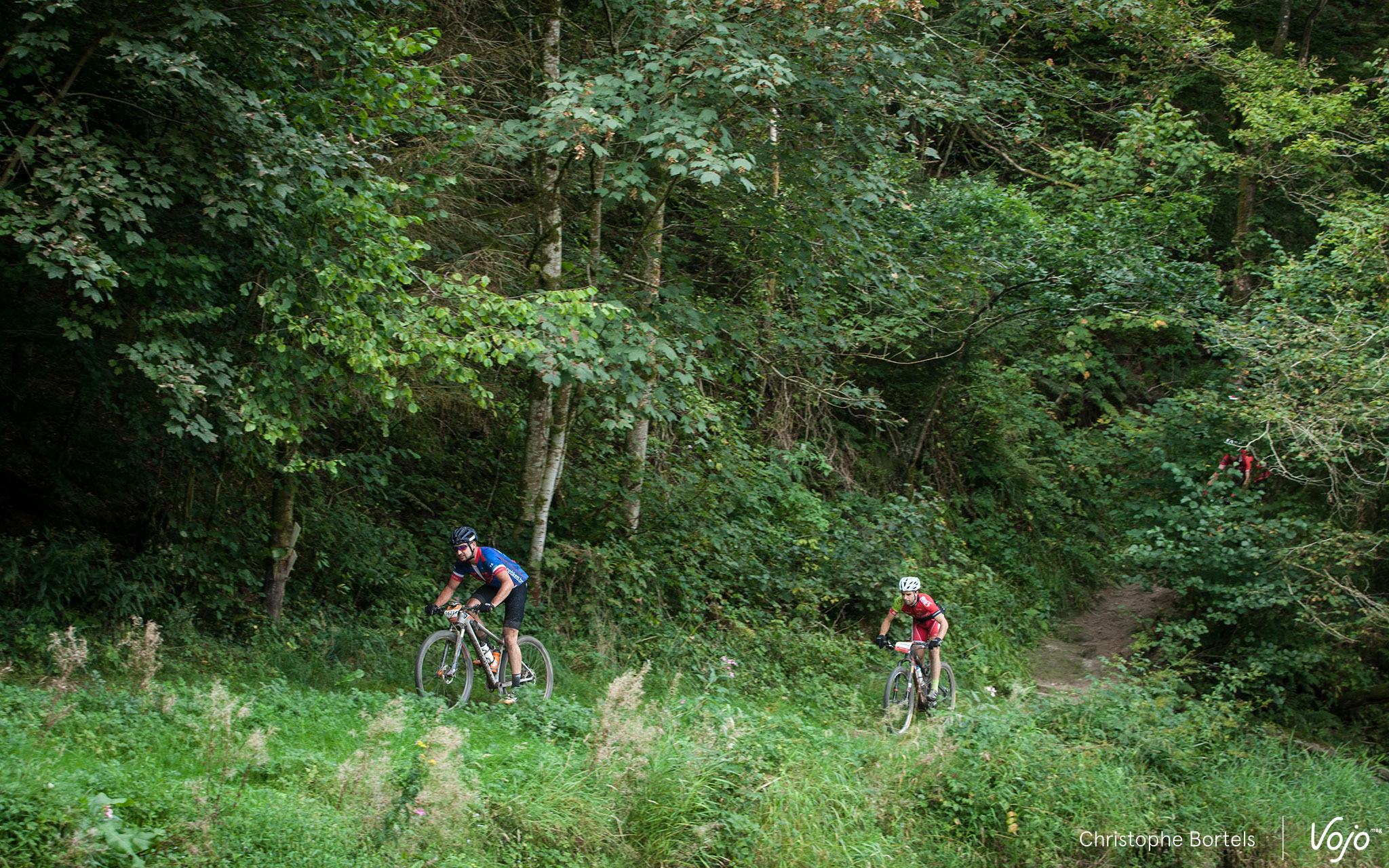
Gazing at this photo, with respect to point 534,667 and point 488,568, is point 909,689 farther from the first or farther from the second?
point 488,568

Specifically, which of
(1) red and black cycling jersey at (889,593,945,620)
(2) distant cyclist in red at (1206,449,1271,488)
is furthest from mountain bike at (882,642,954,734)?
(2) distant cyclist in red at (1206,449,1271,488)

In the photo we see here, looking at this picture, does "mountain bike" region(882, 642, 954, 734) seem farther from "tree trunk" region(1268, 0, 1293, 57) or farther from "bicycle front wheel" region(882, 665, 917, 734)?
"tree trunk" region(1268, 0, 1293, 57)

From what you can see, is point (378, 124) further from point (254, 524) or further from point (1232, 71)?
point (1232, 71)

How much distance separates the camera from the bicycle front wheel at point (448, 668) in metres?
8.38

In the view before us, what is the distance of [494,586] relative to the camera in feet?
28.1

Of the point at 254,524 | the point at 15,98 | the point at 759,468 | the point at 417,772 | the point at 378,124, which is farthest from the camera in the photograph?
the point at 759,468

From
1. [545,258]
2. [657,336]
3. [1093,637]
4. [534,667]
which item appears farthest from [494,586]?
[1093,637]

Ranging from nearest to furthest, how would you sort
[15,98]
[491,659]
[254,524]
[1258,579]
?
[15,98], [491,659], [254,524], [1258,579]

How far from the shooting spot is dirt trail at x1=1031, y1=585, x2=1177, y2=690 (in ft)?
46.0

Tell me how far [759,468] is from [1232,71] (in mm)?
9780

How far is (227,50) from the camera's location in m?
7.12

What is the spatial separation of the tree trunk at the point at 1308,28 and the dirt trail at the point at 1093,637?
945 centimetres

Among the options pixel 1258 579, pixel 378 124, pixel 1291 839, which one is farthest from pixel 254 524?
pixel 1258 579

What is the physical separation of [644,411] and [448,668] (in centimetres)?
314
